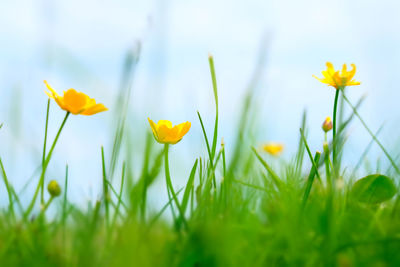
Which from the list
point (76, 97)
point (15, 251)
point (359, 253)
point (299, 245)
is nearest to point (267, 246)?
point (299, 245)

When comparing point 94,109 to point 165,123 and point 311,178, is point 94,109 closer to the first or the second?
point 165,123

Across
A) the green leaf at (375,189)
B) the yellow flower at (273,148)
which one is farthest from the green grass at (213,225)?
the yellow flower at (273,148)

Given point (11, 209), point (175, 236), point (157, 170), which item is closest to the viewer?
point (175, 236)

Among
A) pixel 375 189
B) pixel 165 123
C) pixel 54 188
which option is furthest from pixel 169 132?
pixel 375 189

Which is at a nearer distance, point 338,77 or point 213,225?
point 213,225

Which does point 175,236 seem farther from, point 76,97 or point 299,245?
point 76,97

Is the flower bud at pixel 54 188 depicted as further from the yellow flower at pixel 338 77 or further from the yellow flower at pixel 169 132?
the yellow flower at pixel 338 77

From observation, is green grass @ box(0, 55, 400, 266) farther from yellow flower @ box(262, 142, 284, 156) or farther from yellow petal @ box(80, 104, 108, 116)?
yellow flower @ box(262, 142, 284, 156)
